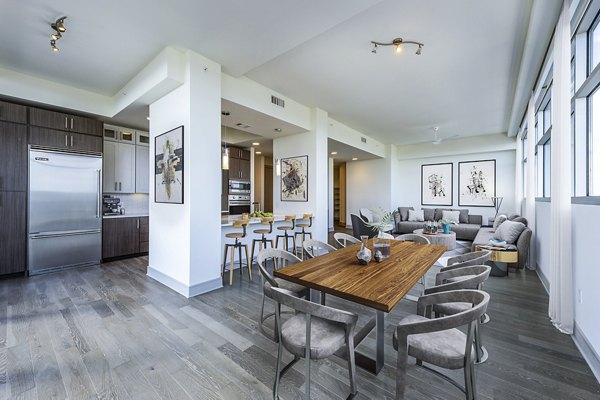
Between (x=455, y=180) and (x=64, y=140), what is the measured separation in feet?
33.8

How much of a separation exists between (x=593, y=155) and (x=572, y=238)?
2.62 feet

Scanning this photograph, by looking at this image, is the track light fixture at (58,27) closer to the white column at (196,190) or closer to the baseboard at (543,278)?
the white column at (196,190)

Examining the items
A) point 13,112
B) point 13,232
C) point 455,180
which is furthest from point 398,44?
point 455,180

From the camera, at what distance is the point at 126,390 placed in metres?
1.71

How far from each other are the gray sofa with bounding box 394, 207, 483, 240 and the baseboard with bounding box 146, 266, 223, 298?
244 inches

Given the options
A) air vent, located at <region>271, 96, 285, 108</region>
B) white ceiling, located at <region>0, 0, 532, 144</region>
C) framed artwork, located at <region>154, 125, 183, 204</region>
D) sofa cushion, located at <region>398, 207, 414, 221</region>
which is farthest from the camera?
sofa cushion, located at <region>398, 207, 414, 221</region>

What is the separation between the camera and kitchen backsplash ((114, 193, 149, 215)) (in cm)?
542

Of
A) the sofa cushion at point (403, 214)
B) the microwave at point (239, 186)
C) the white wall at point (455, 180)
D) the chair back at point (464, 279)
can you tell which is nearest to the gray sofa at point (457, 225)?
the sofa cushion at point (403, 214)

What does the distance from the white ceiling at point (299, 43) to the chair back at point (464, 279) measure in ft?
8.33

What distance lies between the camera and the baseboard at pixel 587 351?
1.85m

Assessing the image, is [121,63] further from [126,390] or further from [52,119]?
[126,390]

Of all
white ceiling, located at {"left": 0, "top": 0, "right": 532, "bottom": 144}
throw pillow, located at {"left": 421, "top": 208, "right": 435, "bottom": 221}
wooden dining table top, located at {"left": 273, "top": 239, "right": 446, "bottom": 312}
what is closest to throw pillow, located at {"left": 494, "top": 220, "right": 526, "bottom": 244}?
white ceiling, located at {"left": 0, "top": 0, "right": 532, "bottom": 144}

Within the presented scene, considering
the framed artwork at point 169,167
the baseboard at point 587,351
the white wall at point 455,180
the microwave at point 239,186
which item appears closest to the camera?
the baseboard at point 587,351

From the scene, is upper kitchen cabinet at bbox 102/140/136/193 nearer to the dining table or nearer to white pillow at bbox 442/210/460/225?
the dining table
